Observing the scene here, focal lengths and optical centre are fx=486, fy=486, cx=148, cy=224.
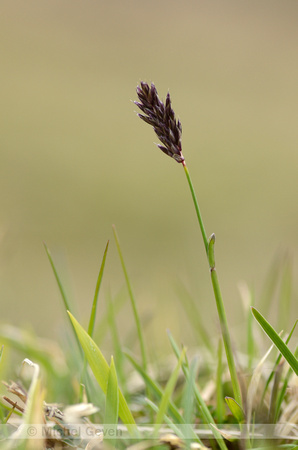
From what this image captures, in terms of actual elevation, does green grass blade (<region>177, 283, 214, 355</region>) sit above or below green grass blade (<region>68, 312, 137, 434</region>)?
below

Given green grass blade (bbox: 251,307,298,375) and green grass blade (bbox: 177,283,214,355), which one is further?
green grass blade (bbox: 177,283,214,355)

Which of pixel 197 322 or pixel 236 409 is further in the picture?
pixel 197 322

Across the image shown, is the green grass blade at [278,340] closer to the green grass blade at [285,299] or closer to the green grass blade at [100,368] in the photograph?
the green grass blade at [100,368]

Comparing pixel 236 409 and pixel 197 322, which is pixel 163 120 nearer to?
pixel 236 409

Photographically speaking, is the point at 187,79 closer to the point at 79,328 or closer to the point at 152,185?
the point at 152,185

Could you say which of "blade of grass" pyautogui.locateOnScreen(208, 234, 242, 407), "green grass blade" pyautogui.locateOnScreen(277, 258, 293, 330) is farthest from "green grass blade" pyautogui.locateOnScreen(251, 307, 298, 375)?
"green grass blade" pyautogui.locateOnScreen(277, 258, 293, 330)

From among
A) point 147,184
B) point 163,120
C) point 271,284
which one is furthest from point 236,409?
point 147,184

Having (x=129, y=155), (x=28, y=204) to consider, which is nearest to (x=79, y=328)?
(x=28, y=204)

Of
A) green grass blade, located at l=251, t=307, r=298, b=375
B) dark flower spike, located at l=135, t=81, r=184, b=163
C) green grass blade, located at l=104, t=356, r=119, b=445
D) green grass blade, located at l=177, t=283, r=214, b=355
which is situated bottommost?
green grass blade, located at l=177, t=283, r=214, b=355

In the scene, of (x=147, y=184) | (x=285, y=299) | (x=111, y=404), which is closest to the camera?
(x=111, y=404)

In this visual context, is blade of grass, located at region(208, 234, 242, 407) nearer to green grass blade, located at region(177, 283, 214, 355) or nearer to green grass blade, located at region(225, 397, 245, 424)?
green grass blade, located at region(225, 397, 245, 424)
